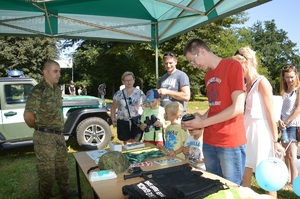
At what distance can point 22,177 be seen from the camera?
4.49m

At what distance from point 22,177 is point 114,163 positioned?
3242mm

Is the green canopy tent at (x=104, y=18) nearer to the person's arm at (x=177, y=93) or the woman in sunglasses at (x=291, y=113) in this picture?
the person's arm at (x=177, y=93)

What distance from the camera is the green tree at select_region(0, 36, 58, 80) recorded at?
24531 millimetres

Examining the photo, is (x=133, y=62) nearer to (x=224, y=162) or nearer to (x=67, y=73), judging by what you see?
(x=67, y=73)

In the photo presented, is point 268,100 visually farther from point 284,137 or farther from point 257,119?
point 284,137

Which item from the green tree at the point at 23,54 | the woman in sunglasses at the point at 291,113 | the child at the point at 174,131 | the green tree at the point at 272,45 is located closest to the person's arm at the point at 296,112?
the woman in sunglasses at the point at 291,113

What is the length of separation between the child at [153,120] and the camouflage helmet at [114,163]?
1.14 meters

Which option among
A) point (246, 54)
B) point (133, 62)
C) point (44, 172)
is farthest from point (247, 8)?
point (133, 62)

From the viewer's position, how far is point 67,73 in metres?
32.3

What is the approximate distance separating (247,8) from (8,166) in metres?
5.17

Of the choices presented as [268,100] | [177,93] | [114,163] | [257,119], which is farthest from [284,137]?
[114,163]

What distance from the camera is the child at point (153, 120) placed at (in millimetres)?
3293

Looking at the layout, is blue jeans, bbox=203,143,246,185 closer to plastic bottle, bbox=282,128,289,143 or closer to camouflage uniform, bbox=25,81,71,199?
plastic bottle, bbox=282,128,289,143

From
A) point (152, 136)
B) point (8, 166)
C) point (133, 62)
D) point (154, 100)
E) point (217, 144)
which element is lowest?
point (8, 166)
